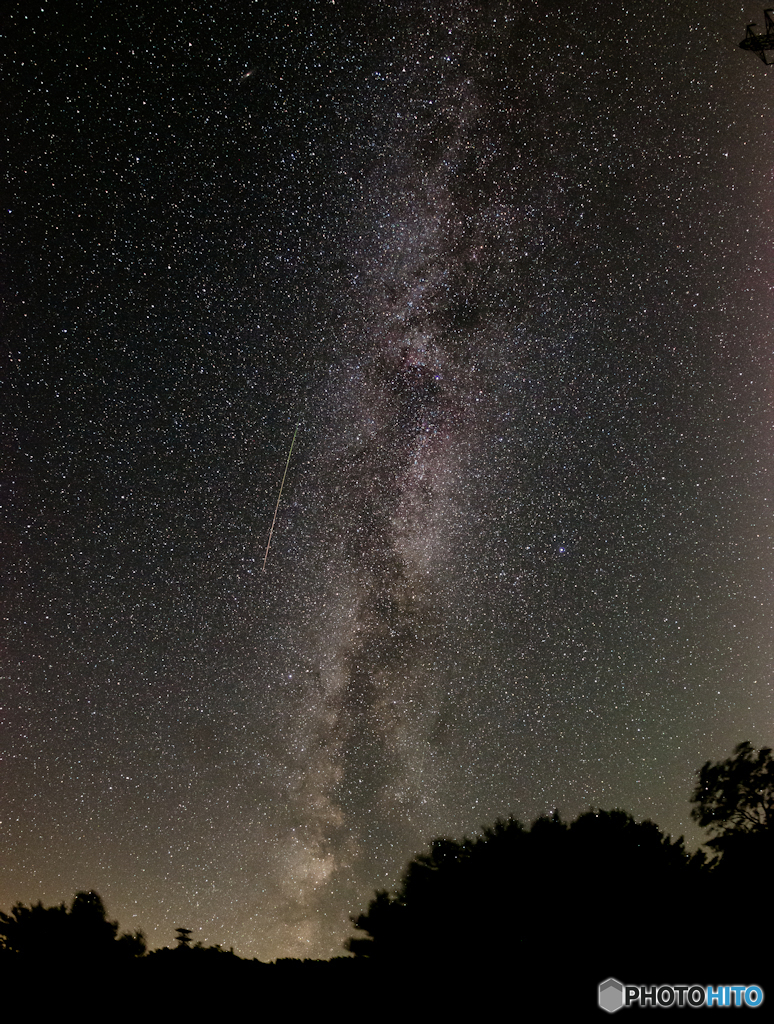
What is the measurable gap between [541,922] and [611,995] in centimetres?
771

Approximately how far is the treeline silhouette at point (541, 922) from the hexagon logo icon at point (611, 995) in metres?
0.17

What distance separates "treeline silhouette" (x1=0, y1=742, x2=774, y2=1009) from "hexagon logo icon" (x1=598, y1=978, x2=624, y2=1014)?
17 centimetres

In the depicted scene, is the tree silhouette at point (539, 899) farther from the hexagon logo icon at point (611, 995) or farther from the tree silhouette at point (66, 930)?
the tree silhouette at point (66, 930)

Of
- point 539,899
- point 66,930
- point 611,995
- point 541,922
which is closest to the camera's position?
point 611,995

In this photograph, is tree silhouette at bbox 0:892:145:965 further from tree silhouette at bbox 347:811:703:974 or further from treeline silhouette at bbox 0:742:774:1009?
tree silhouette at bbox 347:811:703:974

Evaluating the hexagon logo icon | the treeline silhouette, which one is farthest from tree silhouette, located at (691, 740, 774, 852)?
the hexagon logo icon

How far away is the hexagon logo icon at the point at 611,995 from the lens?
27.8 feet

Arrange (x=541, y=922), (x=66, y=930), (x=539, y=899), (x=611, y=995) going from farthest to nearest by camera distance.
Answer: (x=66, y=930) → (x=539, y=899) → (x=541, y=922) → (x=611, y=995)

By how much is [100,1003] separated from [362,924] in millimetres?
13125

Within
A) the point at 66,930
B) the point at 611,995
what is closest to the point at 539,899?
the point at 611,995

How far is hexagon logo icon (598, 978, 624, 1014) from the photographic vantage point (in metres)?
8.47

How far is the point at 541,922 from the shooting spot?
15.4 metres

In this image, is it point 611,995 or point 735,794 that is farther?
point 735,794

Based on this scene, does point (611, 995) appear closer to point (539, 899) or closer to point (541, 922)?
point (541, 922)
